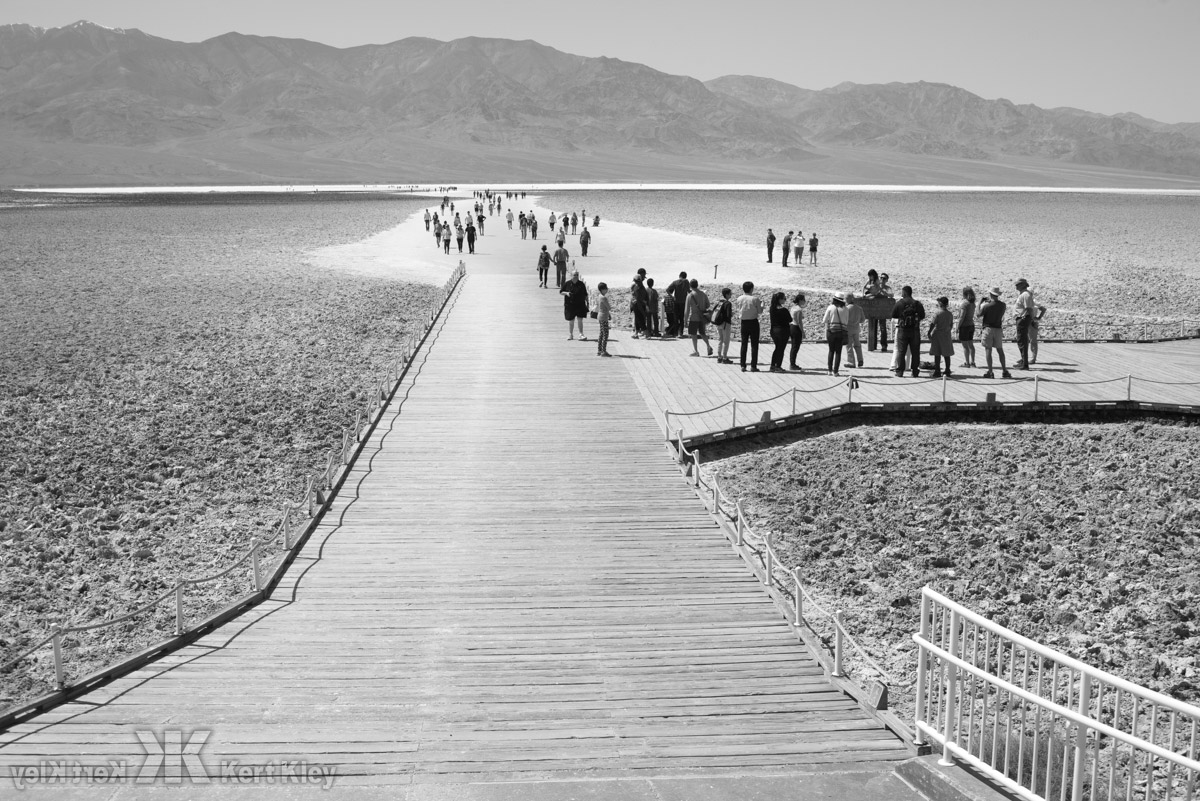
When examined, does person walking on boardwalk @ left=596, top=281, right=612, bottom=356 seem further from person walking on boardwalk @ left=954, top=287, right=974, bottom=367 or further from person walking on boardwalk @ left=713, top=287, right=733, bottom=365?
Answer: person walking on boardwalk @ left=954, top=287, right=974, bottom=367

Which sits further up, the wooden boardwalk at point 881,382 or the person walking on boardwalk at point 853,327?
the person walking on boardwalk at point 853,327

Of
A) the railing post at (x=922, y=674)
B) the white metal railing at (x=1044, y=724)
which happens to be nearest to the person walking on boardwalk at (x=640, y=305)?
the white metal railing at (x=1044, y=724)

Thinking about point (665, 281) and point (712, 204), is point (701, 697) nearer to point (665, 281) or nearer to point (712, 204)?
point (665, 281)

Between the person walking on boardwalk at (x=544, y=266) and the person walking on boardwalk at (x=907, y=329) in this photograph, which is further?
the person walking on boardwalk at (x=544, y=266)

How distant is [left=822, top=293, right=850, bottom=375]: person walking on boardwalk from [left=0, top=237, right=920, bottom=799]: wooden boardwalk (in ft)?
16.1

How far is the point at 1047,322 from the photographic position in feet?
88.4

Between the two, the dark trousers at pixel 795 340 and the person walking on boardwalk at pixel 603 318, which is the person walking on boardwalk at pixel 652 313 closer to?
the person walking on boardwalk at pixel 603 318

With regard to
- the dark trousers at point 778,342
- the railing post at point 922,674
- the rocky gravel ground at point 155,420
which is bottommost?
the rocky gravel ground at point 155,420

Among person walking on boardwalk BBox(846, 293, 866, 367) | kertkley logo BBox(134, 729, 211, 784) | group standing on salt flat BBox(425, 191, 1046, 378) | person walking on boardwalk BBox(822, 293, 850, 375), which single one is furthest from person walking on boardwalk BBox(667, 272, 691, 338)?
kertkley logo BBox(134, 729, 211, 784)

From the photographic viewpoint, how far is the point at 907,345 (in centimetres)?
1814

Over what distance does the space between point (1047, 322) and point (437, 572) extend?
2035 cm

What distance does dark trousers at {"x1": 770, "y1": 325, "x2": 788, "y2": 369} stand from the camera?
60.6 ft

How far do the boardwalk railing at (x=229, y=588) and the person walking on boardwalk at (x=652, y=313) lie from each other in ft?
21.6

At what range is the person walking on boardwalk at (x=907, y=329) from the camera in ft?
57.2
